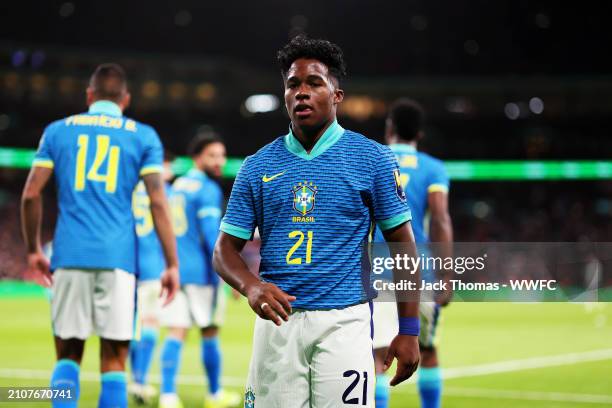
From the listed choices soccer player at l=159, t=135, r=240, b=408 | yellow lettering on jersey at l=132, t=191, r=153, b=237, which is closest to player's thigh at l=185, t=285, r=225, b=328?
soccer player at l=159, t=135, r=240, b=408

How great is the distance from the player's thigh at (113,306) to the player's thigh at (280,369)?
1954mm

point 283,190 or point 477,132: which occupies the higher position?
point 477,132

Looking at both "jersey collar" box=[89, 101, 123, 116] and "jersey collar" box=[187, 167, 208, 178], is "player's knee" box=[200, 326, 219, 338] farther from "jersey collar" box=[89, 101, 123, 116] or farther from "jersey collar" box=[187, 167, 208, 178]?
"jersey collar" box=[89, 101, 123, 116]

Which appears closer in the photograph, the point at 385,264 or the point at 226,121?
the point at 385,264

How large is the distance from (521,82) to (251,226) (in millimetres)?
43356

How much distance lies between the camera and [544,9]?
1666 inches

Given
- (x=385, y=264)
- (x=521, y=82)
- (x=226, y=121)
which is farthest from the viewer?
(x=521, y=82)

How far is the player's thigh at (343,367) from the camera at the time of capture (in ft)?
10.5

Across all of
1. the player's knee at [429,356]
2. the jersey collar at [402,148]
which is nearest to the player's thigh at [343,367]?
the jersey collar at [402,148]

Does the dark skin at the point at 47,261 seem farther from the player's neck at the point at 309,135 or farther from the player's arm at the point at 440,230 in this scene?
the player's neck at the point at 309,135

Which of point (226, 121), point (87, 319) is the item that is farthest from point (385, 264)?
point (226, 121)

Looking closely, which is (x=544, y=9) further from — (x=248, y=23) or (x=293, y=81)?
(x=293, y=81)

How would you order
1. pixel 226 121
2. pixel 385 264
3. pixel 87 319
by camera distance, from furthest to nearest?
pixel 226 121
pixel 87 319
pixel 385 264

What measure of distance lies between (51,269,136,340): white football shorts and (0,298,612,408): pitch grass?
266 cm
